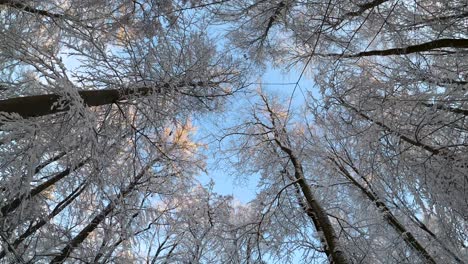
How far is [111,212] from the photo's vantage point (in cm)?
477

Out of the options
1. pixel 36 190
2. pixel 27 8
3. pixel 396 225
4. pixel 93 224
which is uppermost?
pixel 27 8

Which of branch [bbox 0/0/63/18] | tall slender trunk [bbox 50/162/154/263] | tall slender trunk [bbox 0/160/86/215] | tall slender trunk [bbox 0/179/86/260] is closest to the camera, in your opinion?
tall slender trunk [bbox 0/160/86/215]

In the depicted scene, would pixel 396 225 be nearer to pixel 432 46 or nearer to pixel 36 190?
pixel 432 46

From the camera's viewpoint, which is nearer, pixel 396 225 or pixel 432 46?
pixel 432 46

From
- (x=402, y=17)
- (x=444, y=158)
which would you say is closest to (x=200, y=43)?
(x=402, y=17)

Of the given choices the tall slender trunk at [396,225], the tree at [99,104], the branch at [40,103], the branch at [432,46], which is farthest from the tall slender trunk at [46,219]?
the branch at [432,46]

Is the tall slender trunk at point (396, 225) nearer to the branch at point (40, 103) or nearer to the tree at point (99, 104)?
the tree at point (99, 104)

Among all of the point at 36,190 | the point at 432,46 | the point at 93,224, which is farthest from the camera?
the point at 93,224

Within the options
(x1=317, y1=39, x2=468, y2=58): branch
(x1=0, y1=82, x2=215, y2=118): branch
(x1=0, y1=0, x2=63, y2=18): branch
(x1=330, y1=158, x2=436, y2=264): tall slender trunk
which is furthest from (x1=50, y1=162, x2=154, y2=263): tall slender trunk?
(x1=317, y1=39, x2=468, y2=58): branch

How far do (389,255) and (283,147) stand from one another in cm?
246

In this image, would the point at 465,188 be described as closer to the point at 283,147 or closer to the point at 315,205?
the point at 315,205

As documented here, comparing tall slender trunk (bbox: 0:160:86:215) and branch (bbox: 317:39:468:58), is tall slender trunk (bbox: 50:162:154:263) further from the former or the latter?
branch (bbox: 317:39:468:58)

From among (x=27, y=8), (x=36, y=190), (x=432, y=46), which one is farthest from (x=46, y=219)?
(x=432, y=46)

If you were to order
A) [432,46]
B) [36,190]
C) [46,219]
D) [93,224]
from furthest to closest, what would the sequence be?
[93,224] → [36,190] → [46,219] → [432,46]
